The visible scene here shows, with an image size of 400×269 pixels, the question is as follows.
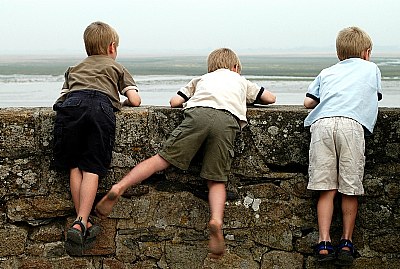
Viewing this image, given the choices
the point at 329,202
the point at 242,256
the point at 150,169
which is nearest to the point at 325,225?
the point at 329,202

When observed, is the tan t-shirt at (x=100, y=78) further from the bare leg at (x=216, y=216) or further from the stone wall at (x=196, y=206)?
the bare leg at (x=216, y=216)

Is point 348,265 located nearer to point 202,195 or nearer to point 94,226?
point 202,195

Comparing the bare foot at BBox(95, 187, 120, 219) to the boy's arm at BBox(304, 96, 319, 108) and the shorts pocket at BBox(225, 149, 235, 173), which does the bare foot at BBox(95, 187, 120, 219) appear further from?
the boy's arm at BBox(304, 96, 319, 108)

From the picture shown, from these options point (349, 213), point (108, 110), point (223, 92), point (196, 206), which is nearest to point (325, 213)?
point (349, 213)

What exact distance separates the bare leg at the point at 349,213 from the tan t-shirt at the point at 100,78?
1400mm

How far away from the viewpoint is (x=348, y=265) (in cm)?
438

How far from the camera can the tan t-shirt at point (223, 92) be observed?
427 centimetres

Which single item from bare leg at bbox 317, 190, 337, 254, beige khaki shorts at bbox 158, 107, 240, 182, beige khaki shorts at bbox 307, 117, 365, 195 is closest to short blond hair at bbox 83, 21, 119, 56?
beige khaki shorts at bbox 158, 107, 240, 182

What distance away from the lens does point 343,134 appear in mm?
4133

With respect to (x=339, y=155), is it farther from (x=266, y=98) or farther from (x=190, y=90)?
(x=190, y=90)

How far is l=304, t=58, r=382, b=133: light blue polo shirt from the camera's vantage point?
4191 mm

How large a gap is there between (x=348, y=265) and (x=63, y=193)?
169cm

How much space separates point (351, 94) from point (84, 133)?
150cm

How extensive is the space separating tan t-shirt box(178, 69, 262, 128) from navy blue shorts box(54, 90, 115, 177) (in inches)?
19.1
